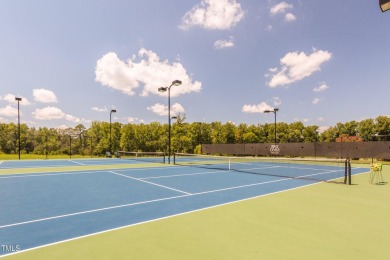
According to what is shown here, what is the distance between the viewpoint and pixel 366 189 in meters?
10.6

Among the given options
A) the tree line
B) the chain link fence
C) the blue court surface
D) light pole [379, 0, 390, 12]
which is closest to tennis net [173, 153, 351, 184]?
the blue court surface

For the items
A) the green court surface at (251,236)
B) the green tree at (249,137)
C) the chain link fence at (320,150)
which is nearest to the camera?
the green court surface at (251,236)

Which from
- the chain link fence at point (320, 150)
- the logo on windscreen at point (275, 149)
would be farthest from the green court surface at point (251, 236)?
the logo on windscreen at point (275, 149)

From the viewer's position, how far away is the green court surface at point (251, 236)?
4188 mm

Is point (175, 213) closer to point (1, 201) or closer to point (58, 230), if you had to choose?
point (58, 230)

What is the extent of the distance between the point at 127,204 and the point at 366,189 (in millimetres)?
10498

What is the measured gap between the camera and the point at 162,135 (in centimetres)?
6122

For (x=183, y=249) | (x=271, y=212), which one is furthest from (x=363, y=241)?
(x=183, y=249)

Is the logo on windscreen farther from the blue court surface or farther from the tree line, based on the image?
the blue court surface

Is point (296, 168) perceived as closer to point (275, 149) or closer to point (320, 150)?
point (320, 150)

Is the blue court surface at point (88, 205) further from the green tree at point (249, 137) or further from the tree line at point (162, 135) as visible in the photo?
the green tree at point (249, 137)

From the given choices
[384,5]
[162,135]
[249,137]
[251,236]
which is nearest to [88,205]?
[251,236]

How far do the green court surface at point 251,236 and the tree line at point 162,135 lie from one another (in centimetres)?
4551

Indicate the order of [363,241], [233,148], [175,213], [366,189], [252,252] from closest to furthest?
[252,252], [363,241], [175,213], [366,189], [233,148]
